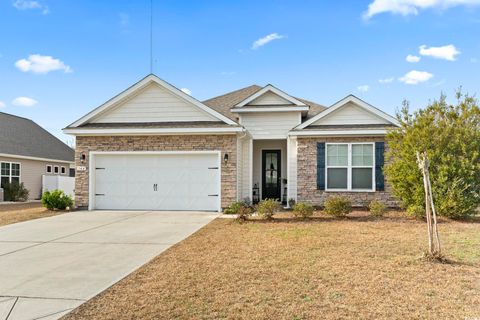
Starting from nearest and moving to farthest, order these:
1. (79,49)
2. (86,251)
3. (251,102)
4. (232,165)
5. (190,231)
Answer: (86,251)
(190,231)
(232,165)
(251,102)
(79,49)

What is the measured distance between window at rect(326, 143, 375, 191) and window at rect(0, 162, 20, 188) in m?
18.6

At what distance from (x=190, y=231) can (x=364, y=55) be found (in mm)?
11034

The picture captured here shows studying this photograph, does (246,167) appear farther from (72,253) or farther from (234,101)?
(72,253)

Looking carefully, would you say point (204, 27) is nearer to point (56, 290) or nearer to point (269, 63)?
point (269, 63)

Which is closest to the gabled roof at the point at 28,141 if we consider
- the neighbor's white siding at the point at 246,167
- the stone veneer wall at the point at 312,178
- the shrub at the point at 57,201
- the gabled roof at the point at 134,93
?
the shrub at the point at 57,201

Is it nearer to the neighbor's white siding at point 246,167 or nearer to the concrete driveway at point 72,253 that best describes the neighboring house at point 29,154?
the concrete driveway at point 72,253

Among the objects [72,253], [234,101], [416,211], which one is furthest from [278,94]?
[72,253]

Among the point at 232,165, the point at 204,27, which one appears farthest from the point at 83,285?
the point at 204,27

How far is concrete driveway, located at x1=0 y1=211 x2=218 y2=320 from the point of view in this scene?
466 cm

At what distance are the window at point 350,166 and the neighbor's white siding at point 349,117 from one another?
0.99 meters

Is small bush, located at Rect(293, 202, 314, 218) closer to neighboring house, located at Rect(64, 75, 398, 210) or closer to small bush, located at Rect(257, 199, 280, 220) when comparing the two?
small bush, located at Rect(257, 199, 280, 220)

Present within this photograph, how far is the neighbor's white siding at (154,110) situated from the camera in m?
14.3

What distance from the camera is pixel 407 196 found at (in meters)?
11.8

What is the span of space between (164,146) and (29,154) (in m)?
13.5
